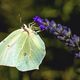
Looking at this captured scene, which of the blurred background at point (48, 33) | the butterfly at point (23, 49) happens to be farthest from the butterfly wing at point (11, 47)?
the blurred background at point (48, 33)

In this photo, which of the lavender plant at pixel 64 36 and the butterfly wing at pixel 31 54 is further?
the butterfly wing at pixel 31 54

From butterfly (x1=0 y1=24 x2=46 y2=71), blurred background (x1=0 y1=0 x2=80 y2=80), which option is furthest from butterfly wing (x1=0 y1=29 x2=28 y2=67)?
blurred background (x1=0 y1=0 x2=80 y2=80)

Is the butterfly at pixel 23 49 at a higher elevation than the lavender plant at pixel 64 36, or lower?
lower

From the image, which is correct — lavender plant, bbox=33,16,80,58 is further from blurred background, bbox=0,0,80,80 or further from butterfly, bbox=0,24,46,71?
blurred background, bbox=0,0,80,80

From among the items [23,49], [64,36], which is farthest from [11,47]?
[64,36]

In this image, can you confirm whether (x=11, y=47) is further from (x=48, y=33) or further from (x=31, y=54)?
(x=48, y=33)

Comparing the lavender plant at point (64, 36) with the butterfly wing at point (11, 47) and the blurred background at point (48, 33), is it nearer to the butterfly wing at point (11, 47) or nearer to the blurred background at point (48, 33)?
the butterfly wing at point (11, 47)
